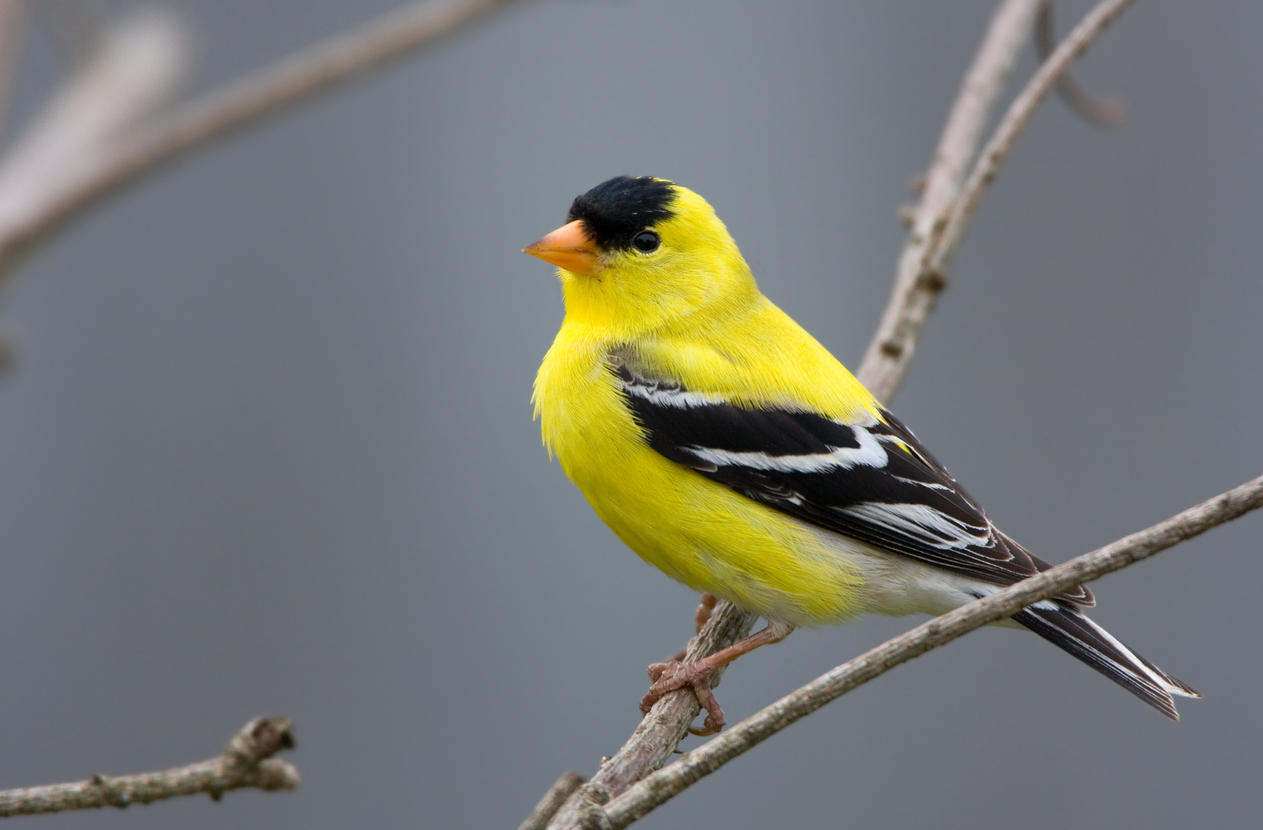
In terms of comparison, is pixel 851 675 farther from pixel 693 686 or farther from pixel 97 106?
pixel 97 106

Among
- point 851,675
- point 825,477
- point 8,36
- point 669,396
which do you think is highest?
point 8,36

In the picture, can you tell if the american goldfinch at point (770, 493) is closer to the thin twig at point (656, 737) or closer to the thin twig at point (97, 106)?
the thin twig at point (656, 737)

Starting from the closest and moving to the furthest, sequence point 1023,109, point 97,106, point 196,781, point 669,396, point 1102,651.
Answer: point 196,781
point 1102,651
point 669,396
point 1023,109
point 97,106

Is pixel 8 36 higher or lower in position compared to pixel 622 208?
higher

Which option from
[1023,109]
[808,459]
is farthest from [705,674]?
[1023,109]

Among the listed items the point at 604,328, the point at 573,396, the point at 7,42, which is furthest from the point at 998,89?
the point at 7,42

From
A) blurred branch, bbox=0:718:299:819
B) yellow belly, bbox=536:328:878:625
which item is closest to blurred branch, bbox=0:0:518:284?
yellow belly, bbox=536:328:878:625

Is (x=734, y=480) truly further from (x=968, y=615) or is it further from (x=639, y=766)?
(x=968, y=615)
